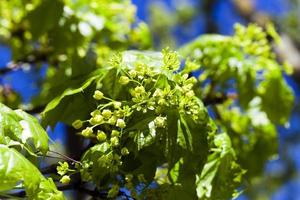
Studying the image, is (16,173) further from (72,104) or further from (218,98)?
(218,98)

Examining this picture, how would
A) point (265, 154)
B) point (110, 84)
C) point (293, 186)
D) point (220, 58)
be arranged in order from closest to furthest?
point (110, 84), point (220, 58), point (265, 154), point (293, 186)

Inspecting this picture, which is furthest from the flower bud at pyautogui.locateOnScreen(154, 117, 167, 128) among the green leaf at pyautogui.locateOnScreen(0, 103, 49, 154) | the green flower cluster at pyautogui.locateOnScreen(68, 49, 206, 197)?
the green leaf at pyautogui.locateOnScreen(0, 103, 49, 154)

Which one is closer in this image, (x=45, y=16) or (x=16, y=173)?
(x=16, y=173)

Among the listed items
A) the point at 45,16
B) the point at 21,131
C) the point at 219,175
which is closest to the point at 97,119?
the point at 21,131

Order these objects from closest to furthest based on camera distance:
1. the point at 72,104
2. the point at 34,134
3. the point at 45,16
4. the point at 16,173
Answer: the point at 16,173 → the point at 34,134 → the point at 72,104 → the point at 45,16

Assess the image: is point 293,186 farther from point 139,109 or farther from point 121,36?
point 139,109

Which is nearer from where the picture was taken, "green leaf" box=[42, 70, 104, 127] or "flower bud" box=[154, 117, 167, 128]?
"flower bud" box=[154, 117, 167, 128]

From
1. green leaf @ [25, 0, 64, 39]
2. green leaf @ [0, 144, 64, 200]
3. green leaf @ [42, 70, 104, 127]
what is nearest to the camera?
green leaf @ [0, 144, 64, 200]

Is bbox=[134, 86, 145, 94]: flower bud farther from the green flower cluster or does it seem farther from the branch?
the branch

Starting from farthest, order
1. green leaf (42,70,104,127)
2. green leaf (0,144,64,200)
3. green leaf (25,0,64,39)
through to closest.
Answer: green leaf (25,0,64,39)
green leaf (42,70,104,127)
green leaf (0,144,64,200)

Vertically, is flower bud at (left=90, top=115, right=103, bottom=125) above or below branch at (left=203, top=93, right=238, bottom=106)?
below

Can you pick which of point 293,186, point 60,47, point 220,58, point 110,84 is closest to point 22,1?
point 60,47
